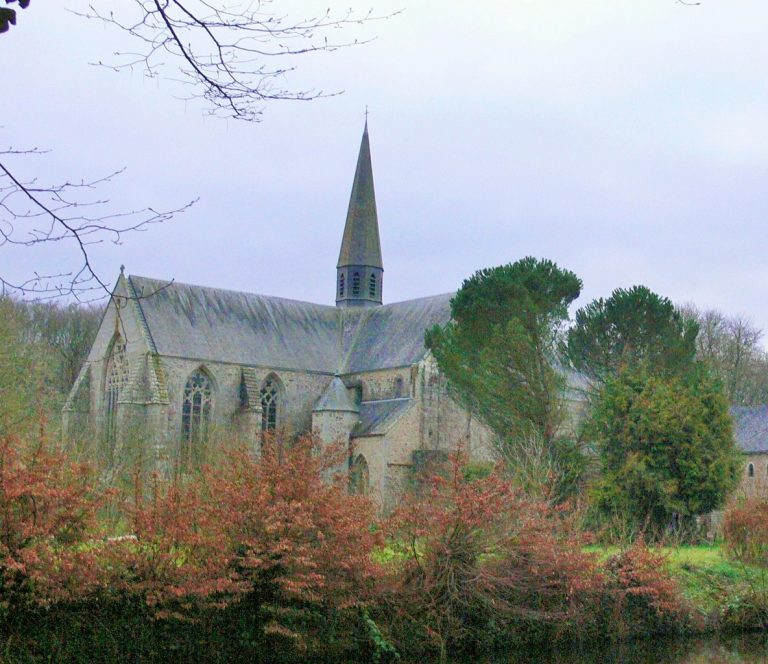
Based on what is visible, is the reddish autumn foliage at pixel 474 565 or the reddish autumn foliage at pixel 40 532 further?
the reddish autumn foliage at pixel 474 565

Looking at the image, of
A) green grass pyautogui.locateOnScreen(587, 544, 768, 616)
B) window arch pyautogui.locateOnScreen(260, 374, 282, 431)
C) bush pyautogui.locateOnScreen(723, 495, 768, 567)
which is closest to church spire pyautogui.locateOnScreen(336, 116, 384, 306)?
window arch pyautogui.locateOnScreen(260, 374, 282, 431)

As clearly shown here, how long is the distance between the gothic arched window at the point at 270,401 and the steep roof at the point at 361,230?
25.1ft

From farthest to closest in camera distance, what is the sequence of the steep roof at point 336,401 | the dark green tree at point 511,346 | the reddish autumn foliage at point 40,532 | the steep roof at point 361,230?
the steep roof at point 361,230 < the steep roof at point 336,401 < the dark green tree at point 511,346 < the reddish autumn foliage at point 40,532

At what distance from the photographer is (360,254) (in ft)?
149

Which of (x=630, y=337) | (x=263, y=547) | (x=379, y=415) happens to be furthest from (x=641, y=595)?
(x=379, y=415)

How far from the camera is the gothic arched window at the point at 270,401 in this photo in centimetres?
4012

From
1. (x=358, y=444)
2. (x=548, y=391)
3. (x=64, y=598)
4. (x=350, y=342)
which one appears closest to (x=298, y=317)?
(x=350, y=342)

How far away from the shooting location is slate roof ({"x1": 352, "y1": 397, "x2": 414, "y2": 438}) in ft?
122

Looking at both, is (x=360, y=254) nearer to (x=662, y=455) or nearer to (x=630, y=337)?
(x=630, y=337)

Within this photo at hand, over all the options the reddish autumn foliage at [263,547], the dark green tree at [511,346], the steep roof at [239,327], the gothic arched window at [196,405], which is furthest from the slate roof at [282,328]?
the reddish autumn foliage at [263,547]

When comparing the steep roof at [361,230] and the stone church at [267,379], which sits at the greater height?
the steep roof at [361,230]

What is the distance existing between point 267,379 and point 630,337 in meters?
16.1

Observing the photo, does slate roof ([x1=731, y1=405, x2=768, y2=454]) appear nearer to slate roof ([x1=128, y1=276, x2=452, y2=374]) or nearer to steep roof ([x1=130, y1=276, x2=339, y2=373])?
slate roof ([x1=128, y1=276, x2=452, y2=374])

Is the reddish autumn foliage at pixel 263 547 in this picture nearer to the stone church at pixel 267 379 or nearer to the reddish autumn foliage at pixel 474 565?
the reddish autumn foliage at pixel 474 565
